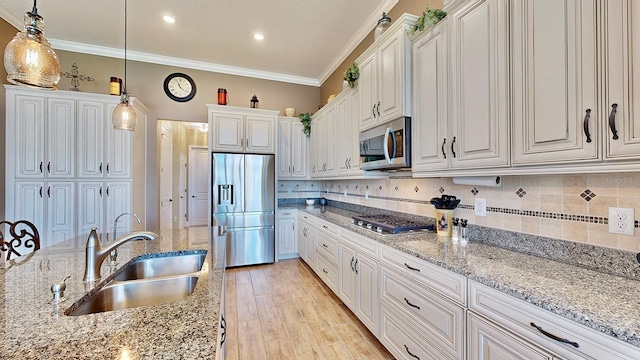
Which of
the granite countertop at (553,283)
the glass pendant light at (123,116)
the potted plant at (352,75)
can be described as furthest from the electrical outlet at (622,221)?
the glass pendant light at (123,116)

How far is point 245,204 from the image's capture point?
4039 millimetres

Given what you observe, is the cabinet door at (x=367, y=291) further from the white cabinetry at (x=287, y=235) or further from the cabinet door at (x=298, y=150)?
the cabinet door at (x=298, y=150)

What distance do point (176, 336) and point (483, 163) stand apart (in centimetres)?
164

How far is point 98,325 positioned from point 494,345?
1.49 metres

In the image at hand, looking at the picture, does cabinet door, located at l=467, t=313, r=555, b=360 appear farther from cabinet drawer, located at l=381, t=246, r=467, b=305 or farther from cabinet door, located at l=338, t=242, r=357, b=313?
cabinet door, located at l=338, t=242, r=357, b=313

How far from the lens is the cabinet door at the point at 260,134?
4.14 meters

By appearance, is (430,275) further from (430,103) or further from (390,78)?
(390,78)

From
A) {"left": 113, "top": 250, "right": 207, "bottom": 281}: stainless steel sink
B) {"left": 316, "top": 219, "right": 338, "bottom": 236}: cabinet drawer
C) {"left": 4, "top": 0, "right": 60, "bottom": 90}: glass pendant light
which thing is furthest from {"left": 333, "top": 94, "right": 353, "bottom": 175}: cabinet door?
{"left": 4, "top": 0, "right": 60, "bottom": 90}: glass pendant light

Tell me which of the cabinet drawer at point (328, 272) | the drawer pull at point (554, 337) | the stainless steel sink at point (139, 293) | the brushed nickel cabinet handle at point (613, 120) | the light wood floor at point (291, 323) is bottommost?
the light wood floor at point (291, 323)

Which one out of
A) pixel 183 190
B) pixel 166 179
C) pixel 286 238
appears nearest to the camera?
pixel 286 238

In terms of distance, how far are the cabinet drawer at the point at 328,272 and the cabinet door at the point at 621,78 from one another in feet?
7.74

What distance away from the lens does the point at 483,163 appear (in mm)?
1512

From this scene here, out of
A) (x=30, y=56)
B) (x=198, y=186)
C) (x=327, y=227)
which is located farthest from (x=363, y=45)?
(x=198, y=186)

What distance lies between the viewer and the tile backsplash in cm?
119
